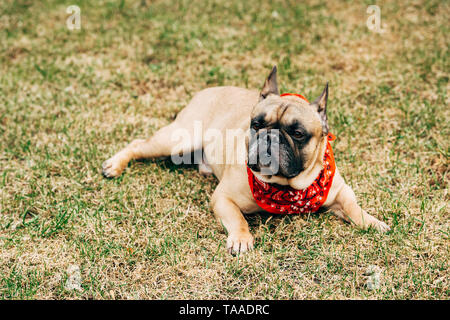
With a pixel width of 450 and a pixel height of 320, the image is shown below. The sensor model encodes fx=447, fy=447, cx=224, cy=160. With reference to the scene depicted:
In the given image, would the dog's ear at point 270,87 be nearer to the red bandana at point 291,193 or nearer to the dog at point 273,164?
the dog at point 273,164

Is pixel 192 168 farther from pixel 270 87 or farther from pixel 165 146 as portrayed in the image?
Answer: pixel 270 87

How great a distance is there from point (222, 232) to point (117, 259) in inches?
32.1

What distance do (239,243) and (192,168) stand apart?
3.94 ft

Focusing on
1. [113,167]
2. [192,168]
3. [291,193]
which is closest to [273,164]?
[291,193]

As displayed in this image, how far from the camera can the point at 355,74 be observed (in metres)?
5.43

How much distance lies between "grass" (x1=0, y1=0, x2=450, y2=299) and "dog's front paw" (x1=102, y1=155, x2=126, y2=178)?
3.1 inches

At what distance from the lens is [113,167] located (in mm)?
4035

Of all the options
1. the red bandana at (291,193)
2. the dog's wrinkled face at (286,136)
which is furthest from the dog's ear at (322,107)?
the red bandana at (291,193)

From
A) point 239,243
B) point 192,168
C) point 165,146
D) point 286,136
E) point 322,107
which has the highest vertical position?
point 322,107

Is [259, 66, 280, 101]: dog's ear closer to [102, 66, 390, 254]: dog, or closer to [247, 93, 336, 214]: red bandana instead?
[102, 66, 390, 254]: dog

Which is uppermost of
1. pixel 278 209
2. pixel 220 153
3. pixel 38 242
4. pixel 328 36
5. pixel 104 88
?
pixel 328 36
